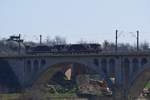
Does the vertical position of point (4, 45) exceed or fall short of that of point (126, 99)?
it exceeds it

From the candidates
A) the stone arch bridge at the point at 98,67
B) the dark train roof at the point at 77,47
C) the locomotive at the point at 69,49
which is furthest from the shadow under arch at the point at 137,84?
the dark train roof at the point at 77,47

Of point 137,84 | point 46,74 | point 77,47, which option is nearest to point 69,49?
point 77,47

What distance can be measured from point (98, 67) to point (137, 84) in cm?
601

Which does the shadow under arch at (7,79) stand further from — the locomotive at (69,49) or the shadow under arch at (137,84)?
the shadow under arch at (137,84)

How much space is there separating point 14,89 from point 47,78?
6.34m

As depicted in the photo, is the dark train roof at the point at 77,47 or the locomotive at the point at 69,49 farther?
the dark train roof at the point at 77,47

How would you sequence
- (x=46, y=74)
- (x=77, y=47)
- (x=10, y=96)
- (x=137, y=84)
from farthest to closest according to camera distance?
(x=46, y=74), (x=77, y=47), (x=10, y=96), (x=137, y=84)

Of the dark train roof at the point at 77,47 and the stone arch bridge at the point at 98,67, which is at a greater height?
the dark train roof at the point at 77,47

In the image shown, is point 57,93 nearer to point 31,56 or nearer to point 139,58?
point 31,56

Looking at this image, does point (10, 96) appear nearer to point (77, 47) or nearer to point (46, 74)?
point (46, 74)

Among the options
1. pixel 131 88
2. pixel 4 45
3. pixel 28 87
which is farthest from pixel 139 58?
pixel 4 45

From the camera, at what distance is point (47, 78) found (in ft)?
278

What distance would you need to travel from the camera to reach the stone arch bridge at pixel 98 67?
216 ft

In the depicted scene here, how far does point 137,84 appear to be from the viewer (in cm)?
6888
